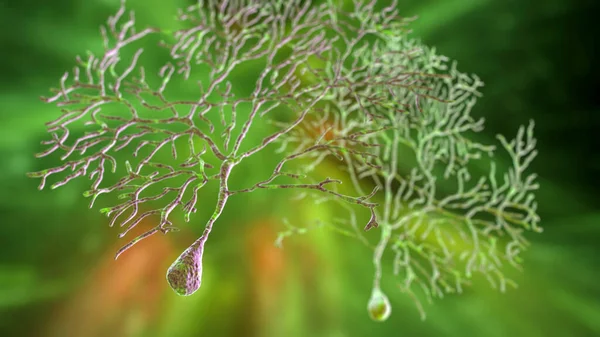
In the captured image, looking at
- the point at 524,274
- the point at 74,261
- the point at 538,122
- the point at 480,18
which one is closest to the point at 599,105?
the point at 538,122

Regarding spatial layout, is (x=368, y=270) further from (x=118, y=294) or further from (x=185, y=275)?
(x=185, y=275)

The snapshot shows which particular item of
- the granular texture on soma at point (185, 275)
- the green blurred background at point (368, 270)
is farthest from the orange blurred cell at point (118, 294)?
the granular texture on soma at point (185, 275)

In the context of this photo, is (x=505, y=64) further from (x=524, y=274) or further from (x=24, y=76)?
(x=24, y=76)

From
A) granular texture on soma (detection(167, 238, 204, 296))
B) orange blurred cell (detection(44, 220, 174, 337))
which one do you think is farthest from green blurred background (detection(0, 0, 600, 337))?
granular texture on soma (detection(167, 238, 204, 296))

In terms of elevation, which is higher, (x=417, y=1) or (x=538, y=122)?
(x=417, y=1)

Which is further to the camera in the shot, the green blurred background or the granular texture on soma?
the green blurred background

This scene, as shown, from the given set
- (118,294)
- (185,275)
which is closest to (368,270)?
(118,294)

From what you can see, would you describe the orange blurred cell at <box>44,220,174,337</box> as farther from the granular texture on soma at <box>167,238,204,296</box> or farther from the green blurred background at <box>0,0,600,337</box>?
the granular texture on soma at <box>167,238,204,296</box>

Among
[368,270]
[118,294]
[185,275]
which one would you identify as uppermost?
[185,275]

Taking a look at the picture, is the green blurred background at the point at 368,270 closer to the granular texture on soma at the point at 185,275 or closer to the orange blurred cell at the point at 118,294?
the orange blurred cell at the point at 118,294
